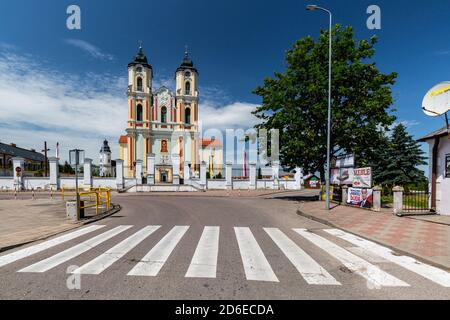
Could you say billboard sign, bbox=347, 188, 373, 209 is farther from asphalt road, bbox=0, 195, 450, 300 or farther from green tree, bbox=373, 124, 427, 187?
green tree, bbox=373, 124, 427, 187

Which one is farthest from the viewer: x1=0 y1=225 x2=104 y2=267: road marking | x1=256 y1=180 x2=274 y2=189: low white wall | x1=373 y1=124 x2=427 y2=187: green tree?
x1=256 y1=180 x2=274 y2=189: low white wall

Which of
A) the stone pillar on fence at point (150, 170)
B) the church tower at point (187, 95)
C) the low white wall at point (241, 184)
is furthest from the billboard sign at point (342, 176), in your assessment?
the church tower at point (187, 95)

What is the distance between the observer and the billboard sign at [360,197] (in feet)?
41.4

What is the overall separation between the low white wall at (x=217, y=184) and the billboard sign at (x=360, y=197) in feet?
63.1

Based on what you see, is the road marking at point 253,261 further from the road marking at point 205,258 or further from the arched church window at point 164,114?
the arched church window at point 164,114

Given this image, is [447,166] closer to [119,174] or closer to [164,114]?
[119,174]

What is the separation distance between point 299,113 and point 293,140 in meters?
2.37

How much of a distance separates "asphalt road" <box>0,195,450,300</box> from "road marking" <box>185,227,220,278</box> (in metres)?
0.02

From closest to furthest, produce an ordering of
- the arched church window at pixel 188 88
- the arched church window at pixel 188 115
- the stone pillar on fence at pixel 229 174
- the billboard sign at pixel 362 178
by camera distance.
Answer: the billboard sign at pixel 362 178 → the stone pillar on fence at pixel 229 174 → the arched church window at pixel 188 115 → the arched church window at pixel 188 88

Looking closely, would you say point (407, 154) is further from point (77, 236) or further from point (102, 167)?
point (102, 167)

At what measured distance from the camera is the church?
155 ft

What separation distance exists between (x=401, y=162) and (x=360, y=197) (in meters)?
14.8

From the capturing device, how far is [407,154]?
2367 cm

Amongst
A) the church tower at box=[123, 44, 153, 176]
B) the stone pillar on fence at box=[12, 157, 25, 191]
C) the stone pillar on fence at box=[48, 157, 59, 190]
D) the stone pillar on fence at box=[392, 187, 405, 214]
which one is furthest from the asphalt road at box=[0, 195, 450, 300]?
the church tower at box=[123, 44, 153, 176]
